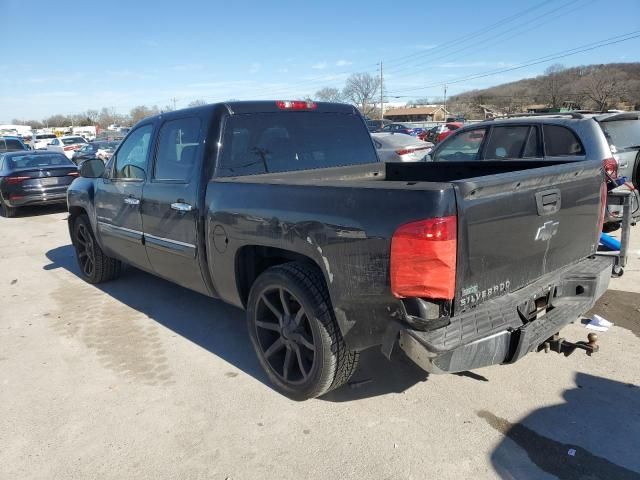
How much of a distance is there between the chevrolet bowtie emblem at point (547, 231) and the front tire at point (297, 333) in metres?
1.24

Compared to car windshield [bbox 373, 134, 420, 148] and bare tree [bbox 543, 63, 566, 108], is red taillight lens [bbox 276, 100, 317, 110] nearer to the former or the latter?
car windshield [bbox 373, 134, 420, 148]

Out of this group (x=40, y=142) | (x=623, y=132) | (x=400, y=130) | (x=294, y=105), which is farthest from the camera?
(x=400, y=130)

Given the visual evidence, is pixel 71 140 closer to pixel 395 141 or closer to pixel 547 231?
pixel 395 141

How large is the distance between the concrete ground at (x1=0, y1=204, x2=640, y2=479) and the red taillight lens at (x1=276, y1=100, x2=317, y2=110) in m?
2.02

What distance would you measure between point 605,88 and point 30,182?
6569cm

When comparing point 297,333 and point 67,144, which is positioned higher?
point 67,144

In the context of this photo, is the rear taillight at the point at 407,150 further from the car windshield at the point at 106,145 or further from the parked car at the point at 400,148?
the car windshield at the point at 106,145

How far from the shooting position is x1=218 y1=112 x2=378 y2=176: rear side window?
12.0 ft

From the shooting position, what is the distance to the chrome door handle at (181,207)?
362 centimetres

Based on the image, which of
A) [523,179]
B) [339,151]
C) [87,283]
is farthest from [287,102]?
[87,283]

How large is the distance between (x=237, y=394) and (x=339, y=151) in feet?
7.31

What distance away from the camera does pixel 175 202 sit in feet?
12.4

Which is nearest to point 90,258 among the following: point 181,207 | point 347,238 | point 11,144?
point 181,207

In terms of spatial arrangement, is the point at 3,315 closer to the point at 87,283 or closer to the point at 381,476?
the point at 87,283
